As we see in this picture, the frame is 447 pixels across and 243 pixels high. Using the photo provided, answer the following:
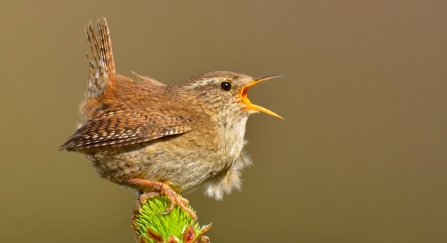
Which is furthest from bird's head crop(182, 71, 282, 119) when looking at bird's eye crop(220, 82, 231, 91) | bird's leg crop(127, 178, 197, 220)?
bird's leg crop(127, 178, 197, 220)

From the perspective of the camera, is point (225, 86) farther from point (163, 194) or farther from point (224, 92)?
point (163, 194)

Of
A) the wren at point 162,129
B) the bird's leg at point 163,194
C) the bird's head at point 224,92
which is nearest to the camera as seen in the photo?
the bird's leg at point 163,194

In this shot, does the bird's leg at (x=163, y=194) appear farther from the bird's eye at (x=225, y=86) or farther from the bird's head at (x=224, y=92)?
the bird's eye at (x=225, y=86)

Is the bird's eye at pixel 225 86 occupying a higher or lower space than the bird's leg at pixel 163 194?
higher

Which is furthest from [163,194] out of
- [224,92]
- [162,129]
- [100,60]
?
[100,60]

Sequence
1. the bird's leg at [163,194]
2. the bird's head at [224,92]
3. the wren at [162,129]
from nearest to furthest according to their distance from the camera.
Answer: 1. the bird's leg at [163,194]
2. the wren at [162,129]
3. the bird's head at [224,92]

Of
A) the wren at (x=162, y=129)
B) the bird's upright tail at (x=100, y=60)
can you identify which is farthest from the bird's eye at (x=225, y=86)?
the bird's upright tail at (x=100, y=60)

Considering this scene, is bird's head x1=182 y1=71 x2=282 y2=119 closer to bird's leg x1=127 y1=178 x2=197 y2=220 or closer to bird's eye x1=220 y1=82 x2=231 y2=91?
bird's eye x1=220 y1=82 x2=231 y2=91
